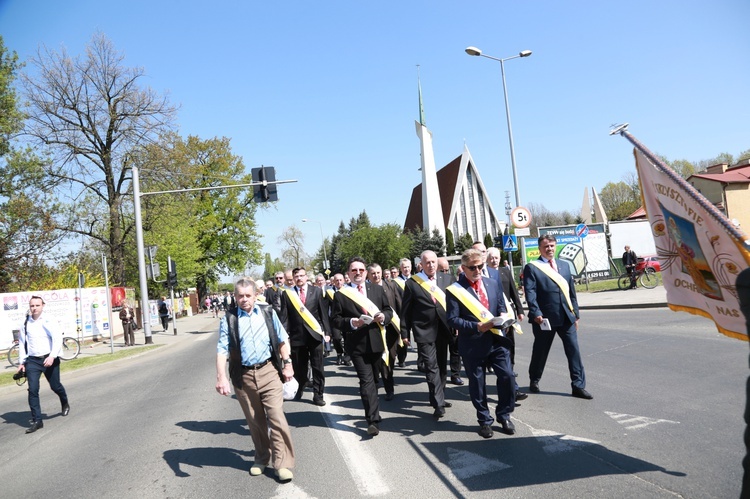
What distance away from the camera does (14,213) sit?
23703mm

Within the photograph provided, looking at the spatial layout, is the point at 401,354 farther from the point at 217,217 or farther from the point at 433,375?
the point at 217,217

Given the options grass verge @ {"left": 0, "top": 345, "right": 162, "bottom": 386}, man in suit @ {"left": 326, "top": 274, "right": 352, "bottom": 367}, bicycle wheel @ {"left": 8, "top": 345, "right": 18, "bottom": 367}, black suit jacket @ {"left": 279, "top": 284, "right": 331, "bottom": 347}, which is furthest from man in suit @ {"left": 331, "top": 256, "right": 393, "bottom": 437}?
bicycle wheel @ {"left": 8, "top": 345, "right": 18, "bottom": 367}

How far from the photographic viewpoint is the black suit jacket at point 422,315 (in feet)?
20.8

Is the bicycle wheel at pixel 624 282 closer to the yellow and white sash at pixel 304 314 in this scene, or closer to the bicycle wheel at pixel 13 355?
the yellow and white sash at pixel 304 314

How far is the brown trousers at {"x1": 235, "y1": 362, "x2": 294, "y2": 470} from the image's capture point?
449cm

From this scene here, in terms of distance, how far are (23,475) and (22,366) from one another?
2964 mm

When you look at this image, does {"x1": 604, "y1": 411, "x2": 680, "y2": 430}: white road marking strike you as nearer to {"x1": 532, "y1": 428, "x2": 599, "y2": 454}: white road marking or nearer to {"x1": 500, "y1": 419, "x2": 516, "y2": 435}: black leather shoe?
{"x1": 532, "y1": 428, "x2": 599, "y2": 454}: white road marking

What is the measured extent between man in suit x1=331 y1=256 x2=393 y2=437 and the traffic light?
1061cm

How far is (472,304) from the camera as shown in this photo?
540 centimetres

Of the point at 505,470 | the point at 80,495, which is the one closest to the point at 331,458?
the point at 505,470

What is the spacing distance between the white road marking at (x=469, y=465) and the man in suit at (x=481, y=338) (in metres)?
0.54

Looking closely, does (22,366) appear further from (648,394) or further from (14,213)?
(14,213)

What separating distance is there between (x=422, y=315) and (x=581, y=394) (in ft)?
6.73

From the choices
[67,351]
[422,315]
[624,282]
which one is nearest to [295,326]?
[422,315]
